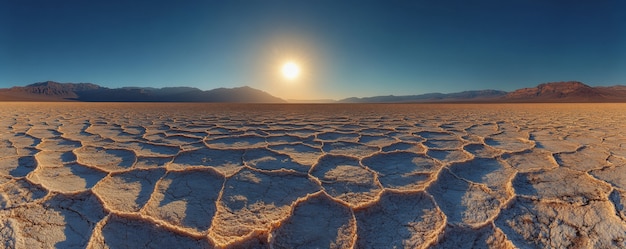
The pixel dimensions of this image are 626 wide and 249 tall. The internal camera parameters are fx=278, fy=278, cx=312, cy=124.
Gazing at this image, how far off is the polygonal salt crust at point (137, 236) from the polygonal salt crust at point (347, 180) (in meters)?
0.69

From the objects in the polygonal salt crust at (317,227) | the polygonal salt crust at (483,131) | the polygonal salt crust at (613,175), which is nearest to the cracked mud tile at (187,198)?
the polygonal salt crust at (317,227)

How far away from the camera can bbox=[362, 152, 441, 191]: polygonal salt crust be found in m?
1.60

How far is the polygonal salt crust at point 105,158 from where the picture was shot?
1889 mm

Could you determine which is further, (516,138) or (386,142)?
(516,138)

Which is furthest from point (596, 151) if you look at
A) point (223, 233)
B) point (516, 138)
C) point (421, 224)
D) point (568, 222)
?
point (223, 233)

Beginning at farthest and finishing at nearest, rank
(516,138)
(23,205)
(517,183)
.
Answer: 1. (516,138)
2. (517,183)
3. (23,205)

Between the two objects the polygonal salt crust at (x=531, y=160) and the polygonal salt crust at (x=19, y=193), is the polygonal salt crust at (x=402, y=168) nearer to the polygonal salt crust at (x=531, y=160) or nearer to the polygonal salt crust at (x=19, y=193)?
the polygonal salt crust at (x=531, y=160)

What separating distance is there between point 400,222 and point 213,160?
1.42 m

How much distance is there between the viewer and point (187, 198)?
142 centimetres

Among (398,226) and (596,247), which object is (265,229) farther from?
(596,247)

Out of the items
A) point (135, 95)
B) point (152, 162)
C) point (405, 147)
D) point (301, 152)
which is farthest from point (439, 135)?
point (135, 95)

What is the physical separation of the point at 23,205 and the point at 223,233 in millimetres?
1003

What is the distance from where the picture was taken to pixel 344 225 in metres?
1.20

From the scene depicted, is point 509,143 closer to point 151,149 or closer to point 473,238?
point 473,238
